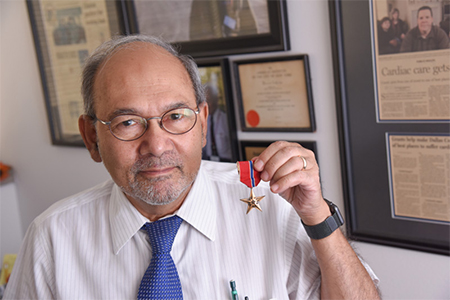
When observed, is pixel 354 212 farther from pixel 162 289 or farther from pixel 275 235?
pixel 162 289

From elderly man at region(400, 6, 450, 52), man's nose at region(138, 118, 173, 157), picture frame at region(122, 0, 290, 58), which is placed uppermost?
picture frame at region(122, 0, 290, 58)

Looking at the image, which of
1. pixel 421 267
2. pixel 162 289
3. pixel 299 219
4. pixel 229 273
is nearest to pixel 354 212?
pixel 421 267

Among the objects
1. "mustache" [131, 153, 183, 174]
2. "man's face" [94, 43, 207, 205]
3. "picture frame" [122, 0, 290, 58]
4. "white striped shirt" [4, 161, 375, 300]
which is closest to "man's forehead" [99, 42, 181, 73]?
"man's face" [94, 43, 207, 205]

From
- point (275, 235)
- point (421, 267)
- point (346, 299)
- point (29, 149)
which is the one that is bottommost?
point (421, 267)

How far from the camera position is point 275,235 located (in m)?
1.34

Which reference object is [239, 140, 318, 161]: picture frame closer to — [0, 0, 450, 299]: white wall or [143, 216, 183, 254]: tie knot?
[0, 0, 450, 299]: white wall

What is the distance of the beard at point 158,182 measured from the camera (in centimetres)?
123

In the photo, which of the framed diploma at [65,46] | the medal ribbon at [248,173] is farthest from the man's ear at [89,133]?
the framed diploma at [65,46]

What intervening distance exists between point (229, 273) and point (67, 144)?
176cm

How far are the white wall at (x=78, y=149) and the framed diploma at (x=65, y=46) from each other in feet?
0.37

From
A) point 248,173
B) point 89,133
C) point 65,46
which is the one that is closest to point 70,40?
point 65,46

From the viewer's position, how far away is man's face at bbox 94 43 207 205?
1.24m

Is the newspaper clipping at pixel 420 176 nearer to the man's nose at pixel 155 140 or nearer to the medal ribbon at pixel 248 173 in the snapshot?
the medal ribbon at pixel 248 173

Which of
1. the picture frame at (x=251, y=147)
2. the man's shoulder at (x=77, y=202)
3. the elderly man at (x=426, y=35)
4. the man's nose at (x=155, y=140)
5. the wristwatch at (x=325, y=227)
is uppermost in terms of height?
the elderly man at (x=426, y=35)
